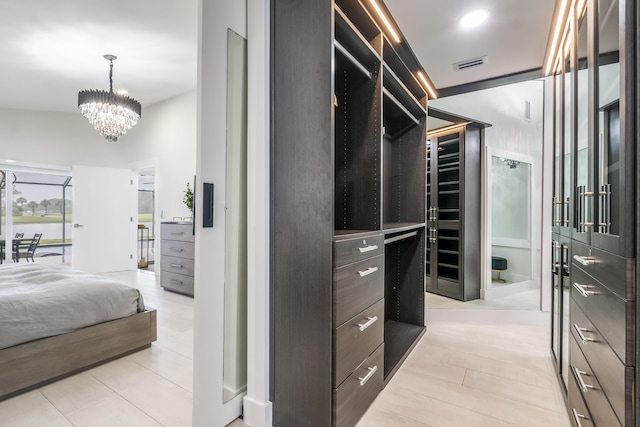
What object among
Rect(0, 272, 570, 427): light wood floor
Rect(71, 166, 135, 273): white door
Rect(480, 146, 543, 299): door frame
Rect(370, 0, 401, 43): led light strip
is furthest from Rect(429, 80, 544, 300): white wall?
Rect(71, 166, 135, 273): white door

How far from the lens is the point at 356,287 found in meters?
1.58

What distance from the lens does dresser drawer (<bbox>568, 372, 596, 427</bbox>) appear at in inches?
50.6

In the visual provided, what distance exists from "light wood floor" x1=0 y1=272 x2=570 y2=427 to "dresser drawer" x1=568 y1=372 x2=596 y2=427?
0.43 feet

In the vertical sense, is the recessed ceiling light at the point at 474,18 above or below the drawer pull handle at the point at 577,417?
above

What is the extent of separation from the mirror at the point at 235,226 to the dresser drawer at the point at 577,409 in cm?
161

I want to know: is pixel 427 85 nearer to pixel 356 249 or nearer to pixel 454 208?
pixel 454 208

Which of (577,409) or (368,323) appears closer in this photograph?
(577,409)

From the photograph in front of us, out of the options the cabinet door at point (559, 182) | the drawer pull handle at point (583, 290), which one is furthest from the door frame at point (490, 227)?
the drawer pull handle at point (583, 290)

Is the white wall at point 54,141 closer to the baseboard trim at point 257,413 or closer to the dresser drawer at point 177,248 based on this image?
the dresser drawer at point 177,248

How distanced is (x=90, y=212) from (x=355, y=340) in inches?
240

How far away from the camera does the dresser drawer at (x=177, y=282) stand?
13.8ft

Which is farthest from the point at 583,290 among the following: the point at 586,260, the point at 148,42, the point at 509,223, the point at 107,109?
the point at 107,109

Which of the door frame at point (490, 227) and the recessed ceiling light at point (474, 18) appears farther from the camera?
the door frame at point (490, 227)

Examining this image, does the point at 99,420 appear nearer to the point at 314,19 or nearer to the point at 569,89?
the point at 314,19
